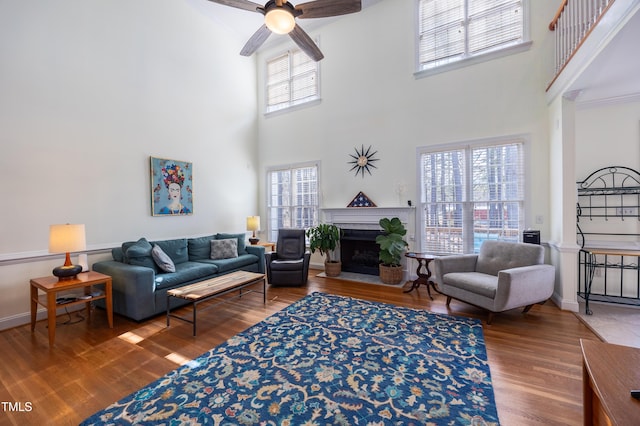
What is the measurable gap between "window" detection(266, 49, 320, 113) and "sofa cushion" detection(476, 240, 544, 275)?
4.39 m

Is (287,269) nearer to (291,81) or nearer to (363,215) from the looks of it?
(363,215)

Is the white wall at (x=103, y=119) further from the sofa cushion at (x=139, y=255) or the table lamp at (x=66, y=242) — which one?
the table lamp at (x=66, y=242)

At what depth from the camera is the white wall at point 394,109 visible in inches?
153

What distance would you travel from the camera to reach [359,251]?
17.5ft

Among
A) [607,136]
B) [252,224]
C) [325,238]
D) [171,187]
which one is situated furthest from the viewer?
[252,224]

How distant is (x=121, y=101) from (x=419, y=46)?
197 inches

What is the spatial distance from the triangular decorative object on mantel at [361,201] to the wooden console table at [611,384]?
3.94 m

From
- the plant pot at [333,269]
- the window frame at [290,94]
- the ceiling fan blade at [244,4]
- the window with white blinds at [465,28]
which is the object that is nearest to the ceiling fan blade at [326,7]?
the ceiling fan blade at [244,4]

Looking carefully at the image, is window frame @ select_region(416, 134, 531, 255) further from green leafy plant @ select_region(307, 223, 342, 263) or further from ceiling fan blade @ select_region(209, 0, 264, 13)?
ceiling fan blade @ select_region(209, 0, 264, 13)

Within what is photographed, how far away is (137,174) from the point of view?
165 inches

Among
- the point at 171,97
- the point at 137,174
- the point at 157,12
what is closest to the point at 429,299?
the point at 137,174

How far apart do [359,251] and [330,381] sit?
343 cm

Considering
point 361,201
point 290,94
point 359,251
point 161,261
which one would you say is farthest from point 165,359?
point 290,94

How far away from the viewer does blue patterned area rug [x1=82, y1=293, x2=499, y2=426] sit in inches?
66.1
